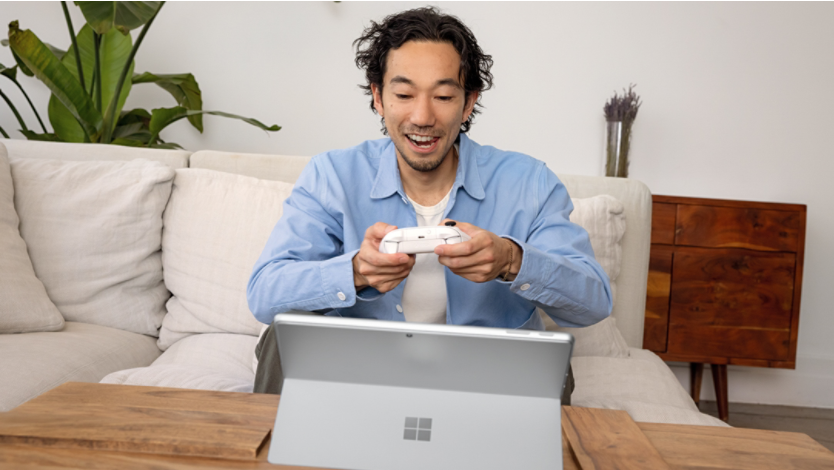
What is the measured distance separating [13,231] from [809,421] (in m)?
2.95

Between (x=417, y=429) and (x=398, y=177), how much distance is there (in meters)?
0.74

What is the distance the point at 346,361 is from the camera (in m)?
0.61

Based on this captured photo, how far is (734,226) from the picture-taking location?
2.26 meters

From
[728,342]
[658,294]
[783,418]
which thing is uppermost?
[658,294]

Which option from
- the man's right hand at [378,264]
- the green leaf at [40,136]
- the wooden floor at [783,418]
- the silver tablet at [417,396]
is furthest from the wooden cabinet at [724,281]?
the green leaf at [40,136]

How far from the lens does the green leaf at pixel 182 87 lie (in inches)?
88.7

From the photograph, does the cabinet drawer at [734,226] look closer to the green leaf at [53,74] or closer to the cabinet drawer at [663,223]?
the cabinet drawer at [663,223]

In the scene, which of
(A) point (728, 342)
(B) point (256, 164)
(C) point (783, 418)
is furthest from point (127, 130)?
(C) point (783, 418)

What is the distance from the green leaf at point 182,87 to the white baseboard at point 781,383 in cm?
230

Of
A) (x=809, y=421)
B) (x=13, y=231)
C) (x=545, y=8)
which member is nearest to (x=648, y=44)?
(x=545, y=8)

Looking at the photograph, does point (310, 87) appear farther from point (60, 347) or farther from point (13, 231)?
point (60, 347)

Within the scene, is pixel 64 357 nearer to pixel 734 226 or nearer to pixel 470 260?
pixel 470 260

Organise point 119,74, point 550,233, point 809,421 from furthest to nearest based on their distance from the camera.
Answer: point 809,421 → point 119,74 → point 550,233

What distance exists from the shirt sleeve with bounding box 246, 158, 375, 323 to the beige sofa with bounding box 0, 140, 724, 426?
42cm
